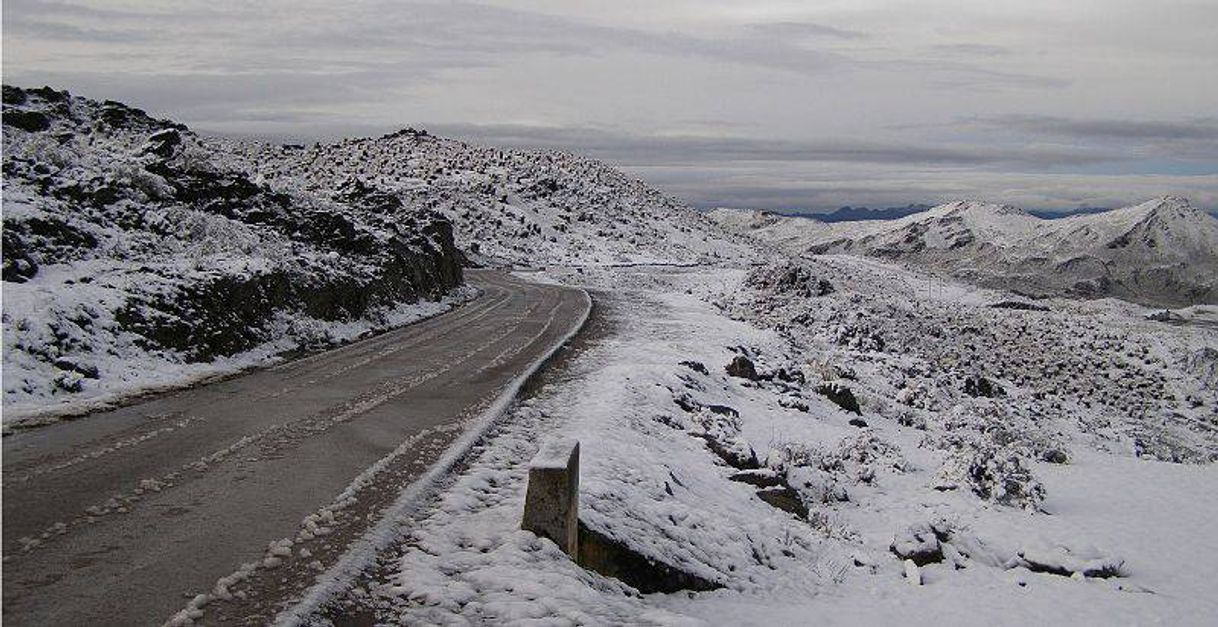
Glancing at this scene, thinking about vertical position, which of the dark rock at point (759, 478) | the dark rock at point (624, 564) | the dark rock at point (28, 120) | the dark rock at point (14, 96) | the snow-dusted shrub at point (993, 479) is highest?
the dark rock at point (14, 96)

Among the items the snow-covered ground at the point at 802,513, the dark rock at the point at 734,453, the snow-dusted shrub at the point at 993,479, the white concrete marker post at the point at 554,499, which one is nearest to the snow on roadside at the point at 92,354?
the snow-covered ground at the point at 802,513

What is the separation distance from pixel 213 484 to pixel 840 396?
1483 cm

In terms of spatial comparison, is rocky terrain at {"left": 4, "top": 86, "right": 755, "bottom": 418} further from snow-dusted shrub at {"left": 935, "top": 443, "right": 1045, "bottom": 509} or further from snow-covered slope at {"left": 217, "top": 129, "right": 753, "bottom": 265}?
snow-covered slope at {"left": 217, "top": 129, "right": 753, "bottom": 265}

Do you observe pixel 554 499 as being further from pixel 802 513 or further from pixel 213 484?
pixel 802 513

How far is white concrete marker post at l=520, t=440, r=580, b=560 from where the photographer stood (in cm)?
680

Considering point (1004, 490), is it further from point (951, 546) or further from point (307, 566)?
point (307, 566)

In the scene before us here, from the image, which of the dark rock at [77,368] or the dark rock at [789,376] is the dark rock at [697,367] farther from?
the dark rock at [77,368]

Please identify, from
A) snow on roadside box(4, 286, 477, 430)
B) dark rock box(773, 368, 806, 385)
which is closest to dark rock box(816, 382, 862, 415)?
dark rock box(773, 368, 806, 385)

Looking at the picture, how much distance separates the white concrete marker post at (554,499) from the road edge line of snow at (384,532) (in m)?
1.22

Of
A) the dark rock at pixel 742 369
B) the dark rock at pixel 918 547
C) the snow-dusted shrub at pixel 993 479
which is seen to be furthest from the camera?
the dark rock at pixel 742 369

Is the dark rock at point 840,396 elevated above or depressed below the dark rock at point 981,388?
above

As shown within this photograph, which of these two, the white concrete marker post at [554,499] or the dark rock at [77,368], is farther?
the dark rock at [77,368]

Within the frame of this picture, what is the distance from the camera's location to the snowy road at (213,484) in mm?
5363

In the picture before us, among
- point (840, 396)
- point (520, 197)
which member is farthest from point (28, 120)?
point (520, 197)
